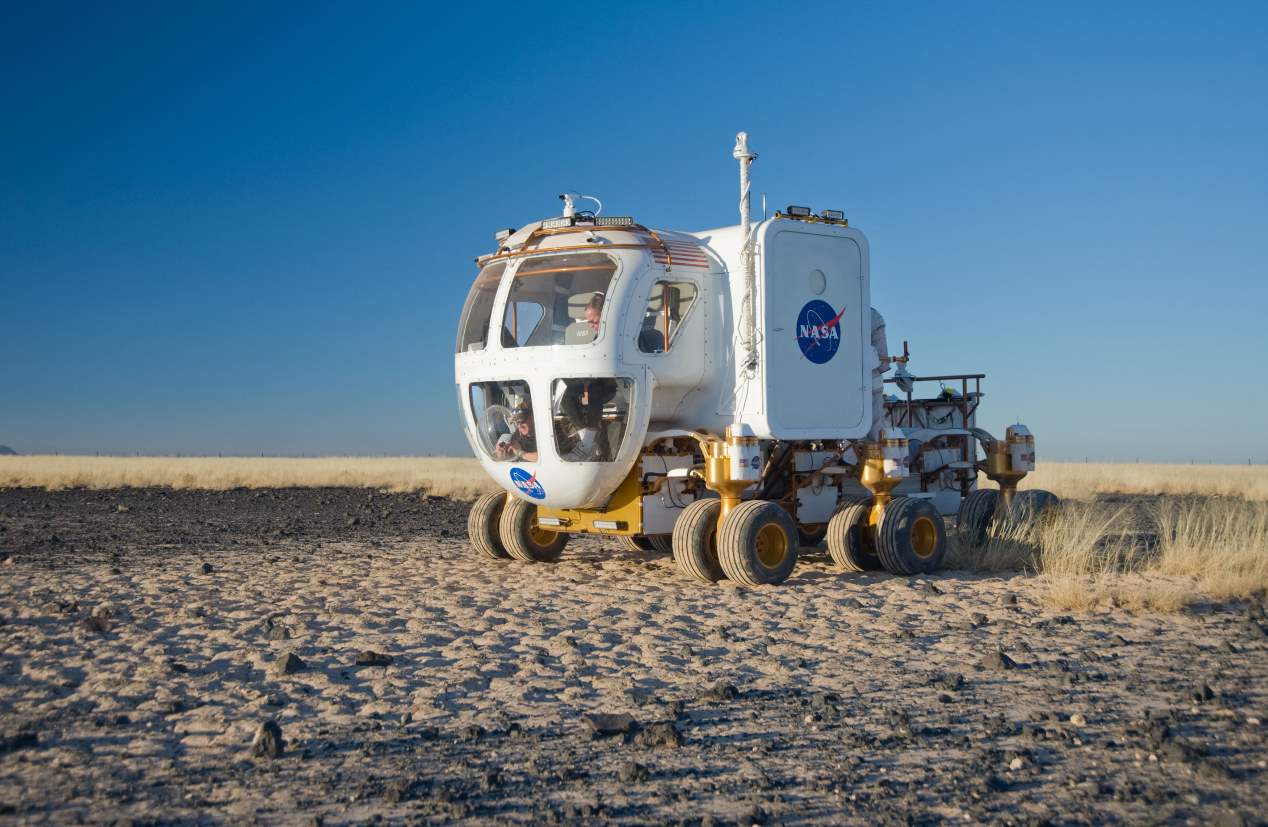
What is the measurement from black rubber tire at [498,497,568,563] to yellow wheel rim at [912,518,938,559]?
419cm

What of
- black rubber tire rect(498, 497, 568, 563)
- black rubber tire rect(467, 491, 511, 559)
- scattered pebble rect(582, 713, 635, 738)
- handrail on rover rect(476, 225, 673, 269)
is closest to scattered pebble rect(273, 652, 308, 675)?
scattered pebble rect(582, 713, 635, 738)

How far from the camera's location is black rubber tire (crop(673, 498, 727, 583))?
418 inches

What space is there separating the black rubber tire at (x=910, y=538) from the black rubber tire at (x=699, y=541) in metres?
1.84

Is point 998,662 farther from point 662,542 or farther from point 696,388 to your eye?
point 662,542

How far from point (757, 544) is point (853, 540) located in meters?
1.47

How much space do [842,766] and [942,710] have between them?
1241mm

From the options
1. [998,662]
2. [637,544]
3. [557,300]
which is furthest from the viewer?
[637,544]

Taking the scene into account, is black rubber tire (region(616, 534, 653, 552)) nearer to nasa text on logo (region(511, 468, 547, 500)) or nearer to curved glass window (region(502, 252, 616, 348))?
nasa text on logo (region(511, 468, 547, 500))

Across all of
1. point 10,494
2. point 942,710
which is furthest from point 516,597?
point 10,494

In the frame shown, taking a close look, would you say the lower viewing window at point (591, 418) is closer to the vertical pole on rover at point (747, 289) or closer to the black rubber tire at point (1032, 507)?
the vertical pole on rover at point (747, 289)

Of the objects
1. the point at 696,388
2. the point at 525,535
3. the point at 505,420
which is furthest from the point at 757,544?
the point at 525,535

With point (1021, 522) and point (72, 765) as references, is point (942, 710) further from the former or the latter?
point (1021, 522)

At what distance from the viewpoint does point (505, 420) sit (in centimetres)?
1122

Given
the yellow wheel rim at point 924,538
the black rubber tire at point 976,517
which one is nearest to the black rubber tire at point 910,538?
the yellow wheel rim at point 924,538
